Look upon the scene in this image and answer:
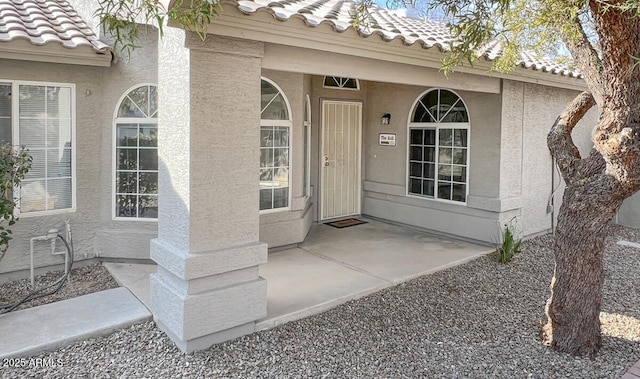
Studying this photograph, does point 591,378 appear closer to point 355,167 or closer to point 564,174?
point 564,174

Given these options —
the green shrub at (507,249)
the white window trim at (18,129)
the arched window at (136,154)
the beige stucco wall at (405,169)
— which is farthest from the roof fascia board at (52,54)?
the green shrub at (507,249)

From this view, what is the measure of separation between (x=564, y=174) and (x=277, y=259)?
5.10 metres

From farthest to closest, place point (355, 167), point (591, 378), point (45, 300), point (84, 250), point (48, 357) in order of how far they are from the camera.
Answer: point (355, 167), point (84, 250), point (45, 300), point (48, 357), point (591, 378)

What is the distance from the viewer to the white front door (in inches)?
463

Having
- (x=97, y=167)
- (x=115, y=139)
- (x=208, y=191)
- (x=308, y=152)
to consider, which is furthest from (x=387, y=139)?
(x=208, y=191)

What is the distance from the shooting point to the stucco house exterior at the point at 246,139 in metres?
5.17

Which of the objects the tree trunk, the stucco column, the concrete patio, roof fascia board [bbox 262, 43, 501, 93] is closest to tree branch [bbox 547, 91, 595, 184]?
the tree trunk

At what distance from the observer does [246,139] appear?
17.7 ft

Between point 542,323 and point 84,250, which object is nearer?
point 542,323

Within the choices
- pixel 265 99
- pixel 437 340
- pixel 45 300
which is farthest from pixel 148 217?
pixel 437 340

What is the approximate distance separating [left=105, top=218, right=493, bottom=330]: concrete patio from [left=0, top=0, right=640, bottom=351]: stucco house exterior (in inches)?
18.9

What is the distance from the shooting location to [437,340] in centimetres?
558

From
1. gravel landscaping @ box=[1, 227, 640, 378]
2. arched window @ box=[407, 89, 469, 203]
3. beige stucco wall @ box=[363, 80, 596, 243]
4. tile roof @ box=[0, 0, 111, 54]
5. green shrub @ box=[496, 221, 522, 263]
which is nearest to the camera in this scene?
gravel landscaping @ box=[1, 227, 640, 378]

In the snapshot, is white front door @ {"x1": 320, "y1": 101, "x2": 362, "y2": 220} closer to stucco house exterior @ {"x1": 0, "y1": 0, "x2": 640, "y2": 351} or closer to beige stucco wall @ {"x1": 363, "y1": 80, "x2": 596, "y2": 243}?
stucco house exterior @ {"x1": 0, "y1": 0, "x2": 640, "y2": 351}
